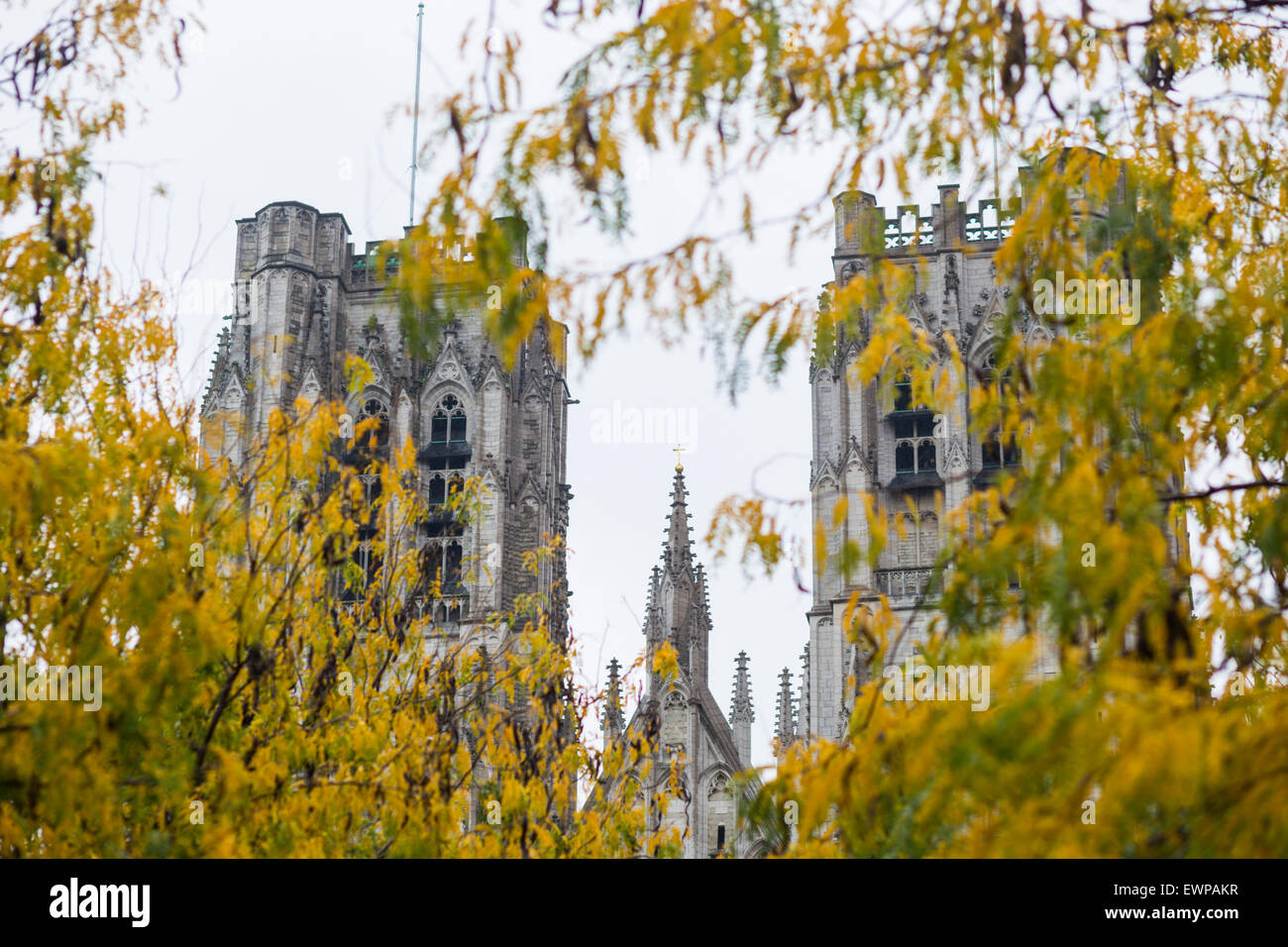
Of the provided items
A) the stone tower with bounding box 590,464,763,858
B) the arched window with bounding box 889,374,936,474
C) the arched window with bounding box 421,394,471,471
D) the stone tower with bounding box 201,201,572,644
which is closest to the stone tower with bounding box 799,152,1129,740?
the arched window with bounding box 889,374,936,474

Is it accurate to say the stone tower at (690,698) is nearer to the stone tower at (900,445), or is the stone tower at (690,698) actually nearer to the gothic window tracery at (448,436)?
the stone tower at (900,445)

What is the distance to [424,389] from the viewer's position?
44.2m

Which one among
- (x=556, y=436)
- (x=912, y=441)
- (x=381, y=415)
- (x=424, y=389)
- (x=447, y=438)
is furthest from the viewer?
(x=556, y=436)

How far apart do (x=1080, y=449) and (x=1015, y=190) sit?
2.07 meters

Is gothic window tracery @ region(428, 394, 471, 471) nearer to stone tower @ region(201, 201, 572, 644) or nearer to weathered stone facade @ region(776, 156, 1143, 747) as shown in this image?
stone tower @ region(201, 201, 572, 644)

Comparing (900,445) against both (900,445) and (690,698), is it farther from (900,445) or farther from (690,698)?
(690,698)

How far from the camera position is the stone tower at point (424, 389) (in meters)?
42.1

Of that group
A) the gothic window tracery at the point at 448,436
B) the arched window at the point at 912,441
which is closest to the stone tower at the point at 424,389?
the gothic window tracery at the point at 448,436

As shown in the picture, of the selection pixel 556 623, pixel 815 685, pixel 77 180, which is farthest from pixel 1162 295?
pixel 556 623

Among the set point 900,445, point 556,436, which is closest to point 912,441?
point 900,445

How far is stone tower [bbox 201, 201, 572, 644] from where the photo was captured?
138ft

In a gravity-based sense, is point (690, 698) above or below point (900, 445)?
below

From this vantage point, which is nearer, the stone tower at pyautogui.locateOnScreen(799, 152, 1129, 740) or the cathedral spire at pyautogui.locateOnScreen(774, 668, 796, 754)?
the stone tower at pyautogui.locateOnScreen(799, 152, 1129, 740)

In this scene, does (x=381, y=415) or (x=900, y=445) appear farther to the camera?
(x=381, y=415)
